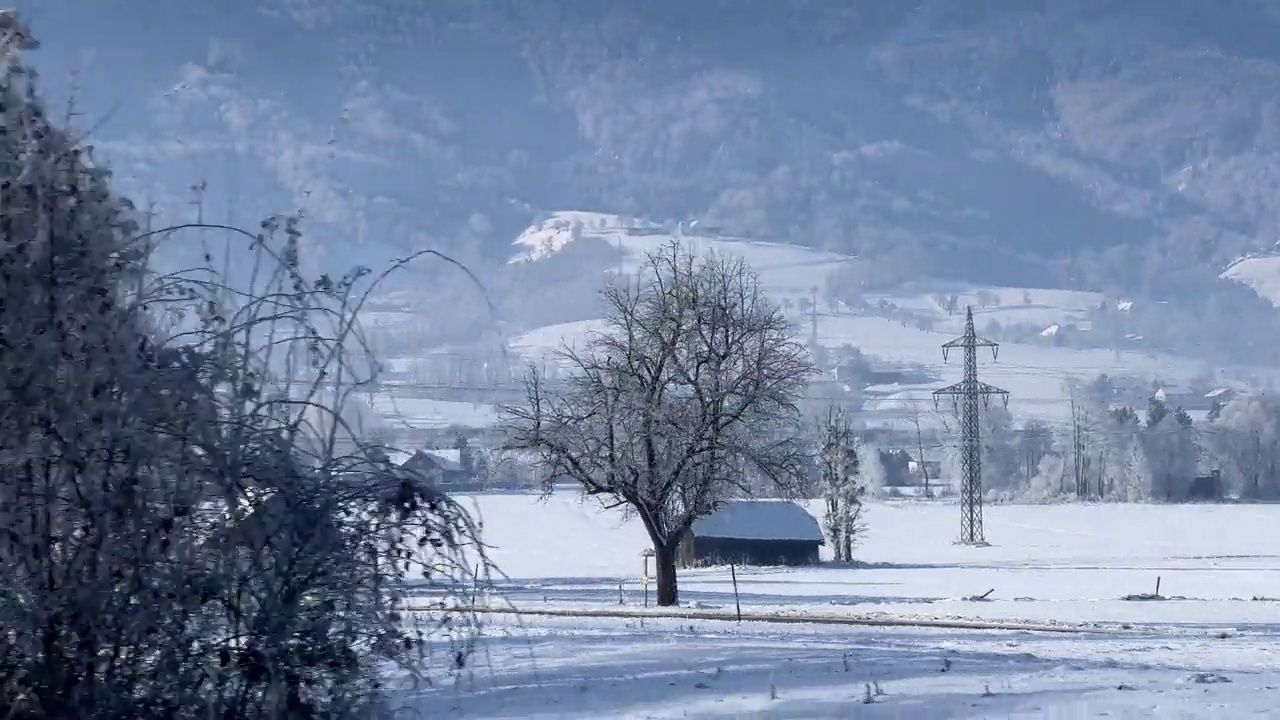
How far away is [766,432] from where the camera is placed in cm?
3322

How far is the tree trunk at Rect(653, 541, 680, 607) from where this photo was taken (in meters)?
33.8

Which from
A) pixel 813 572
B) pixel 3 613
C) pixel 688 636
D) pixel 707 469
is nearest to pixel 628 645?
pixel 688 636

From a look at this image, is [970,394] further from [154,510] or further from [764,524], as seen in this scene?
[154,510]

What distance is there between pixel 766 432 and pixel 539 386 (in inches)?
209

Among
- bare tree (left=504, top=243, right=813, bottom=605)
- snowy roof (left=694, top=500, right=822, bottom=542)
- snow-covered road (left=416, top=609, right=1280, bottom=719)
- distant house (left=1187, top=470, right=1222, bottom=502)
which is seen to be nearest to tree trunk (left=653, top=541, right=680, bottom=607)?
bare tree (left=504, top=243, right=813, bottom=605)

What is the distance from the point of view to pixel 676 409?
32250 millimetres

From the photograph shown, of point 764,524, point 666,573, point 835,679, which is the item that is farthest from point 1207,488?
point 835,679

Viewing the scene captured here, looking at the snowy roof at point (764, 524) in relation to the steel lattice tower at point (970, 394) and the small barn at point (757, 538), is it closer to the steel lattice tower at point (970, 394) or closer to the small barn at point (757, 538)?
the small barn at point (757, 538)

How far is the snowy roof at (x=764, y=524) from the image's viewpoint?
252ft

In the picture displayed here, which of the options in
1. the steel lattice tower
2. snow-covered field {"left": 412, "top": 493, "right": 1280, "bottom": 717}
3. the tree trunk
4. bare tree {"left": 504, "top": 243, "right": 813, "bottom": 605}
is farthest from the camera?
the steel lattice tower

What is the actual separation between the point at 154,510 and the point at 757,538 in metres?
70.4

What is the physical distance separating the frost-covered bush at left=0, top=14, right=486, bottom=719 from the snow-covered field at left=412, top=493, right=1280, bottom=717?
3.65ft

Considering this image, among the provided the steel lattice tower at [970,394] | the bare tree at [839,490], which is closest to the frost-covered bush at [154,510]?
the steel lattice tower at [970,394]

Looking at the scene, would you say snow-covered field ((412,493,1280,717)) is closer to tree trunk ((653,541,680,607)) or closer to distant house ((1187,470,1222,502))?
Result: tree trunk ((653,541,680,607))
